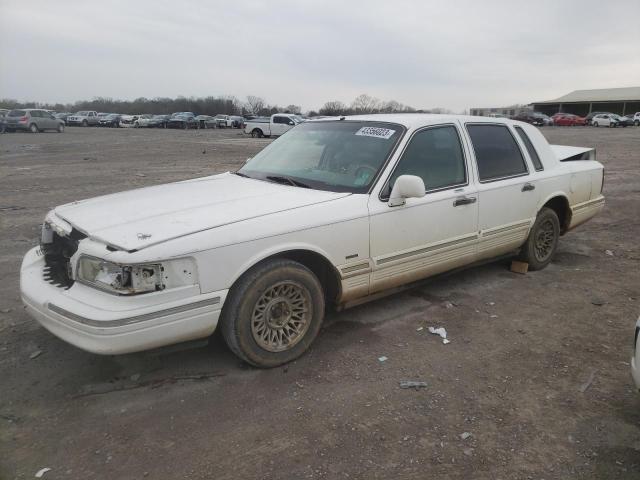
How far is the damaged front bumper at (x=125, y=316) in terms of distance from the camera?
277 cm

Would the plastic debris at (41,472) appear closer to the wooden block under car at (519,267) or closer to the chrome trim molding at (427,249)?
the chrome trim molding at (427,249)

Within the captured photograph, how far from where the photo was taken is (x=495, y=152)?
4.84m

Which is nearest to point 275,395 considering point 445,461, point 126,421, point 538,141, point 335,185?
point 126,421

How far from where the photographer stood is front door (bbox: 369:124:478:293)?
12.5 ft

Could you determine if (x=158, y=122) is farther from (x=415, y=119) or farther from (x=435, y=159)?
(x=435, y=159)

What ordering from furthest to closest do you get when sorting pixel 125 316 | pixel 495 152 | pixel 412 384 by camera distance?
pixel 495 152 < pixel 412 384 < pixel 125 316

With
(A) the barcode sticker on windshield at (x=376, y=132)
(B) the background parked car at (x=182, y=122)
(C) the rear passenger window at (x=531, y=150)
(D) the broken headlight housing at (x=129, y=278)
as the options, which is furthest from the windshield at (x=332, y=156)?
(B) the background parked car at (x=182, y=122)

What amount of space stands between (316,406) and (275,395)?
276 millimetres

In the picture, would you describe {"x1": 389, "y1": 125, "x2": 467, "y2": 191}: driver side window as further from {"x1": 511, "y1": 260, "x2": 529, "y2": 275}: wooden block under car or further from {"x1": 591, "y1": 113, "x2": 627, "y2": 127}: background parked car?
{"x1": 591, "y1": 113, "x2": 627, "y2": 127}: background parked car

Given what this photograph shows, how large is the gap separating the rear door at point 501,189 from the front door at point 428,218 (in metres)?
0.18

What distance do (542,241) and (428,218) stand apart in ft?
6.83

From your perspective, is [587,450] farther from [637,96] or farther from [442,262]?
[637,96]

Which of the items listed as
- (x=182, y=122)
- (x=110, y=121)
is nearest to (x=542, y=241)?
(x=182, y=122)

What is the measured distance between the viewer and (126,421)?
2.88 m
